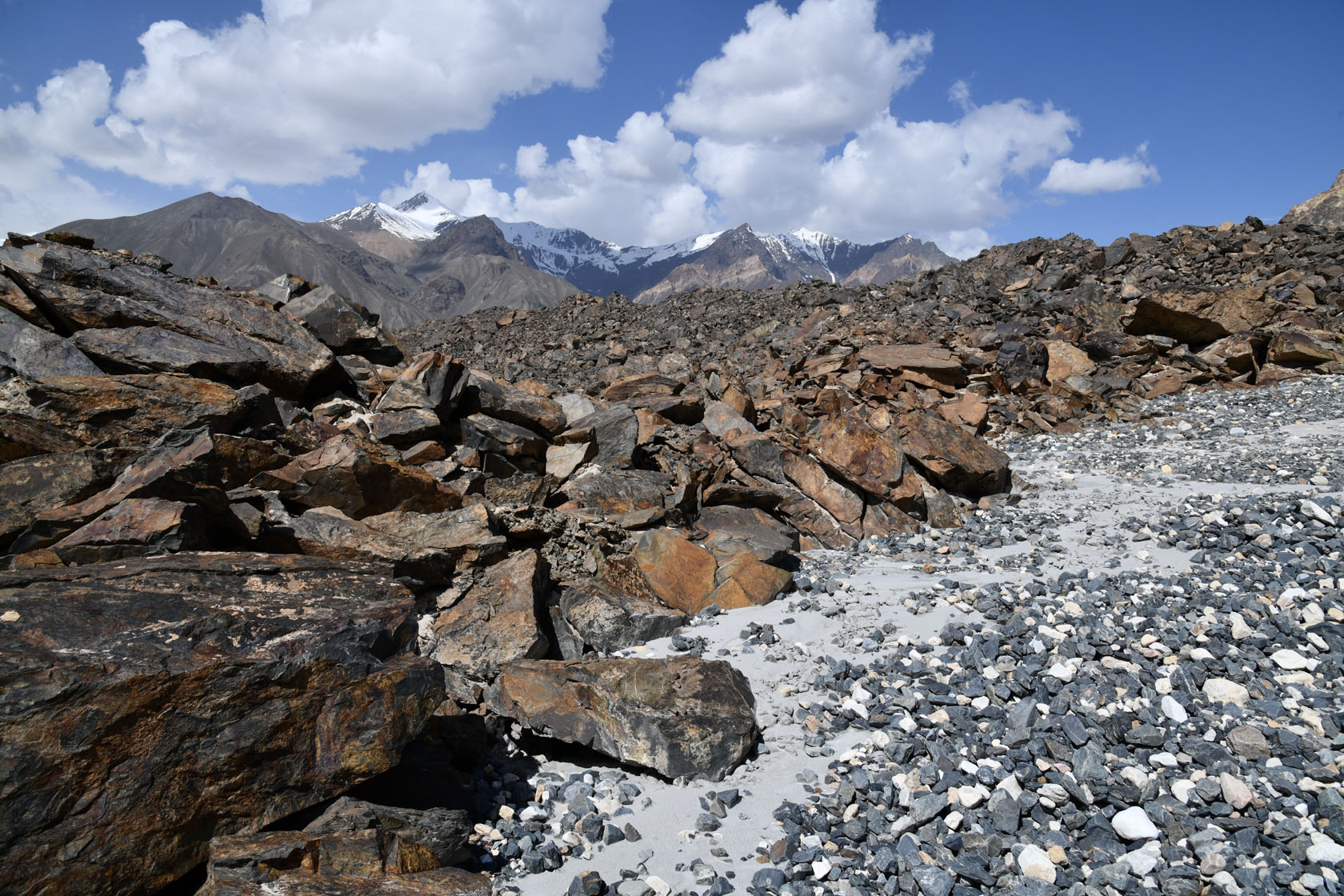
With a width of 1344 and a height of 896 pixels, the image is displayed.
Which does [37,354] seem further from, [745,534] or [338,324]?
[745,534]

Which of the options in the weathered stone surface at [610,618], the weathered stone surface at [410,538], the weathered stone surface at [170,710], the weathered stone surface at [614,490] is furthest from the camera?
the weathered stone surface at [614,490]

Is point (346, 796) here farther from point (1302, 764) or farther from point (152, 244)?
point (152, 244)

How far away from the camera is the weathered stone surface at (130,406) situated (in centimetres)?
645

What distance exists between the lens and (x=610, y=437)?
9969mm

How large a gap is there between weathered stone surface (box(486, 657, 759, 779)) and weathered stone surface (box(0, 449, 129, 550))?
3987 millimetres

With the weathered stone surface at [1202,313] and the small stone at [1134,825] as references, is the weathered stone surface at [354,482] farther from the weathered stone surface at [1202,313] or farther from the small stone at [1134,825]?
the weathered stone surface at [1202,313]

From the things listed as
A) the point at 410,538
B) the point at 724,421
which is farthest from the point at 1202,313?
the point at 410,538

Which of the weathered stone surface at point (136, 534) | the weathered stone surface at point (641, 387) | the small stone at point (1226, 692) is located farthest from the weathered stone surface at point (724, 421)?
the weathered stone surface at point (136, 534)

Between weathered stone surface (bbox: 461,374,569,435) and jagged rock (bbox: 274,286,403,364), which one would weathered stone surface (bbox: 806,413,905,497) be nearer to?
weathered stone surface (bbox: 461,374,569,435)

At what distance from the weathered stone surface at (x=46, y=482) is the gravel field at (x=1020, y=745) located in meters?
4.35

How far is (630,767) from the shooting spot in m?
4.72

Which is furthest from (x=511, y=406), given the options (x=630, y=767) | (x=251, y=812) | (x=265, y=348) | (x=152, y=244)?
(x=152, y=244)

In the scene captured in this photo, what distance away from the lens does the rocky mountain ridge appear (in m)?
3.19

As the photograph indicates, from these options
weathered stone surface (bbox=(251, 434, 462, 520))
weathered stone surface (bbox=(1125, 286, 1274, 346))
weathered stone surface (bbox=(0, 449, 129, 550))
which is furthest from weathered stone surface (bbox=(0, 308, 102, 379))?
weathered stone surface (bbox=(1125, 286, 1274, 346))
